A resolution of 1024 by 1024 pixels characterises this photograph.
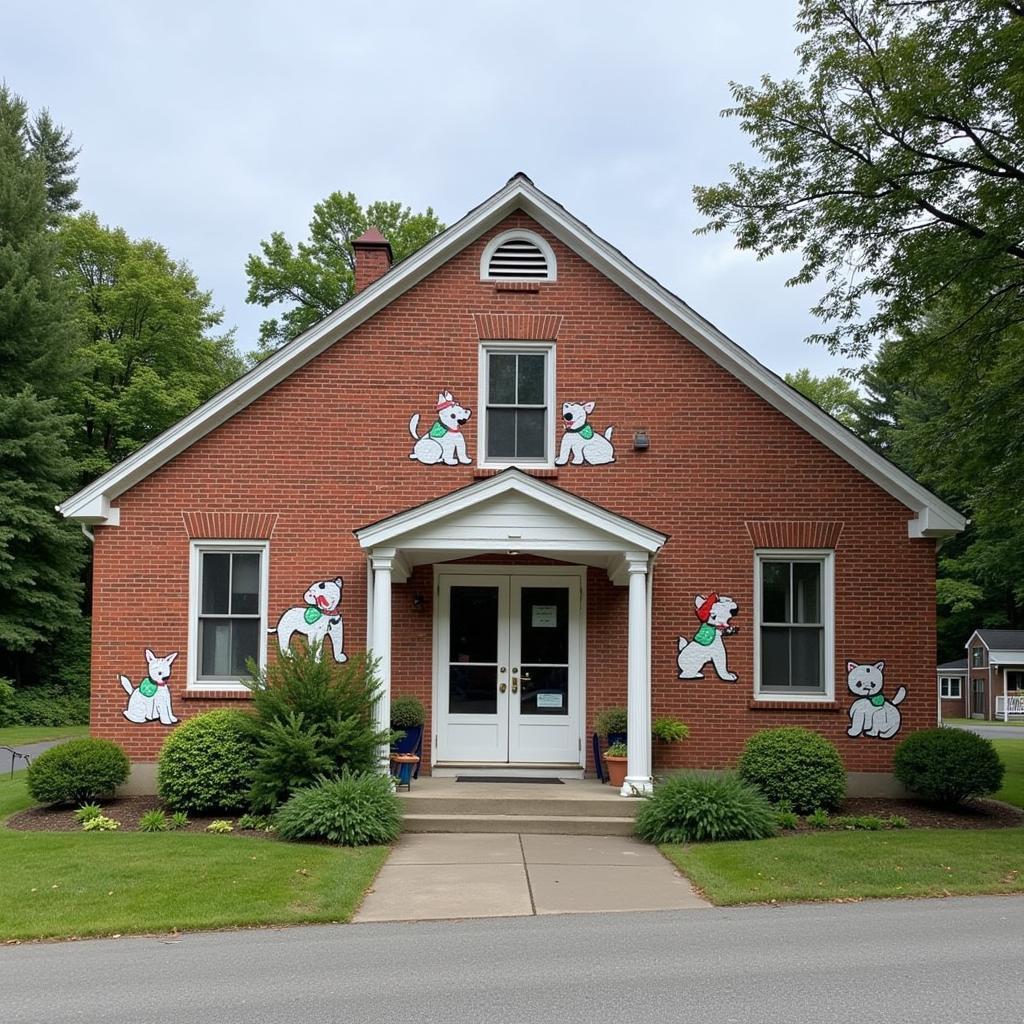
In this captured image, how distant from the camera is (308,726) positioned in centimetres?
1166

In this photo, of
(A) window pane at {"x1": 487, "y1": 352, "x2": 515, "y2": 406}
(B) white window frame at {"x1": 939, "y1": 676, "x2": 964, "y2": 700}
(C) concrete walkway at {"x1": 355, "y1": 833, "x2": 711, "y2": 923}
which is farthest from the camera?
(B) white window frame at {"x1": 939, "y1": 676, "x2": 964, "y2": 700}

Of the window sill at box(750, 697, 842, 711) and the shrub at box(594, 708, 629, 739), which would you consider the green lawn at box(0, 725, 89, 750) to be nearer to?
the shrub at box(594, 708, 629, 739)

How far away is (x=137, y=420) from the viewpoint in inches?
1483

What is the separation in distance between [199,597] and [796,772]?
7521 mm

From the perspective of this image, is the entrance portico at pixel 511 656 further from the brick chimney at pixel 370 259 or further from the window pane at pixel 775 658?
the brick chimney at pixel 370 259

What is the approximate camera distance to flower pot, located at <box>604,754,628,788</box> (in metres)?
12.8

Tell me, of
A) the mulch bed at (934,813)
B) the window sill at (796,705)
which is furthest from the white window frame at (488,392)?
the mulch bed at (934,813)

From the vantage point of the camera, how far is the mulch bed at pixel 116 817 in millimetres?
11648

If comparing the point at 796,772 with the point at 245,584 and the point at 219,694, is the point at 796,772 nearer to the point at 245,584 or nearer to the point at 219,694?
the point at 219,694

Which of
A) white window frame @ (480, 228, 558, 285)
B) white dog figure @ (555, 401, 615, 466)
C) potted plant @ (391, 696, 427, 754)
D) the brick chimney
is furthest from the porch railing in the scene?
potted plant @ (391, 696, 427, 754)

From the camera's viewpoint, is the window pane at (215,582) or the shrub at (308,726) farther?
the window pane at (215,582)

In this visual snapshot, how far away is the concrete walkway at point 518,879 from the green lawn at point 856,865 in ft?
1.11

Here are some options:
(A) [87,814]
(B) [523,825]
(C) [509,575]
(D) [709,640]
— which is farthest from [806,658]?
(A) [87,814]

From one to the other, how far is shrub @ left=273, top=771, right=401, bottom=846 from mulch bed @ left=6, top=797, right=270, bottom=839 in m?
0.46
